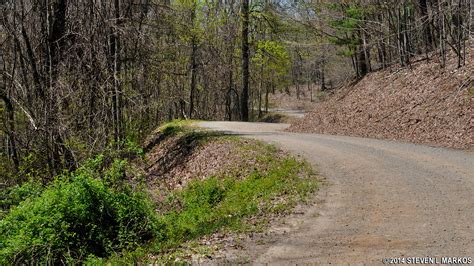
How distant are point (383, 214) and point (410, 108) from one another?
436 inches

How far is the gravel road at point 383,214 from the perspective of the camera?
20.0 feet

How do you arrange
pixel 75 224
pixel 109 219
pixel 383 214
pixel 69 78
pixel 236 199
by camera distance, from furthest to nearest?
pixel 69 78 < pixel 236 199 < pixel 109 219 < pixel 75 224 < pixel 383 214

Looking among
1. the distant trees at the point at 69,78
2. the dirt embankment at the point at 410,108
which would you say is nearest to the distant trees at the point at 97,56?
the distant trees at the point at 69,78

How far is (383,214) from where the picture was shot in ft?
25.2

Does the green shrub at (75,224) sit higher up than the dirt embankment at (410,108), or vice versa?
the dirt embankment at (410,108)

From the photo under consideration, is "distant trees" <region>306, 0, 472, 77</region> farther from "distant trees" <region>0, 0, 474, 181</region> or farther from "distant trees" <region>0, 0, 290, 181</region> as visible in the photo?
"distant trees" <region>0, 0, 290, 181</region>

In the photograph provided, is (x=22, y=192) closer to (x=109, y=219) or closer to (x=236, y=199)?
(x=109, y=219)

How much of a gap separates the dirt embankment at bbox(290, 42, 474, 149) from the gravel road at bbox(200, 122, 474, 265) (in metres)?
2.35

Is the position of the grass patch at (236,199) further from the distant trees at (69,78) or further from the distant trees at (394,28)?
the distant trees at (394,28)

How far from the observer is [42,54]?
42.7 ft

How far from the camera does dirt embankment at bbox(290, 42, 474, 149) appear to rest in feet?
49.2

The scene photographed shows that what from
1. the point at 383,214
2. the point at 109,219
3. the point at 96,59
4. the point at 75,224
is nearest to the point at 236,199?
the point at 109,219

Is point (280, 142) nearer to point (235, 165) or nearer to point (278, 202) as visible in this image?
point (235, 165)

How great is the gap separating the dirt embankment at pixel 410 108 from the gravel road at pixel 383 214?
2346mm
